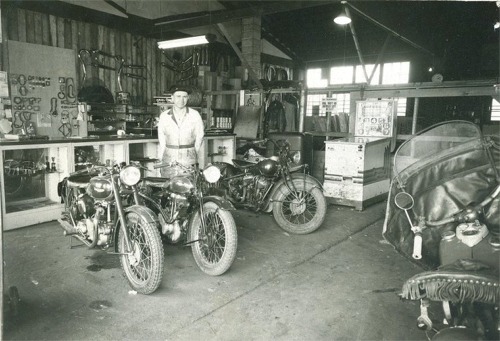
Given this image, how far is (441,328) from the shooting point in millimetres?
2160

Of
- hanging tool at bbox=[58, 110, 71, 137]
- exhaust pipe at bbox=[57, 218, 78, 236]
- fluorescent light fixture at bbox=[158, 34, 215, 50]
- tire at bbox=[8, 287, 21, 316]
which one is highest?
fluorescent light fixture at bbox=[158, 34, 215, 50]

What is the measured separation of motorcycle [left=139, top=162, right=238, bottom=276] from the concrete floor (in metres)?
0.19

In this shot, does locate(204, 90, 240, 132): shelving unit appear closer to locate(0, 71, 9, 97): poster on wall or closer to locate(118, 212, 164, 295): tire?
locate(0, 71, 9, 97): poster on wall

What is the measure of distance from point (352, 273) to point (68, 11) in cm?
816

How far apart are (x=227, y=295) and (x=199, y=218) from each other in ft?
2.71

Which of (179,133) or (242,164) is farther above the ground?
(179,133)

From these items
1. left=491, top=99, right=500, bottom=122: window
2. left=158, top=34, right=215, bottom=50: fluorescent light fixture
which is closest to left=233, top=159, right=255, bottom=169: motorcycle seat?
left=158, top=34, right=215, bottom=50: fluorescent light fixture

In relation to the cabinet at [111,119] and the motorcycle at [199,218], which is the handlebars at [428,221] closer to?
the motorcycle at [199,218]

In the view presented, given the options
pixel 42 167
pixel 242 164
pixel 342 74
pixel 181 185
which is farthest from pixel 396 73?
pixel 181 185

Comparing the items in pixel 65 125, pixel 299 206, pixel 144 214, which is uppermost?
pixel 65 125

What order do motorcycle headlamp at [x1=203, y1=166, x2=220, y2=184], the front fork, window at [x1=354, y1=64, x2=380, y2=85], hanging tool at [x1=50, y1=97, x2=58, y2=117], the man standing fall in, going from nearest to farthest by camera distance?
the front fork
motorcycle headlamp at [x1=203, y1=166, x2=220, y2=184]
the man standing
hanging tool at [x1=50, y1=97, x2=58, y2=117]
window at [x1=354, y1=64, x2=380, y2=85]

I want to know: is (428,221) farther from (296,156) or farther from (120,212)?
(296,156)

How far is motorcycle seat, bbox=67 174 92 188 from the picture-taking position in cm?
397

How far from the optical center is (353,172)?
636 cm
